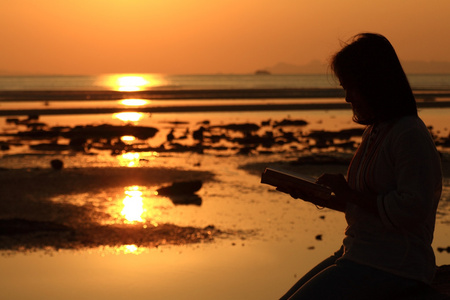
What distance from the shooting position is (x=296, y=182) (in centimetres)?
359

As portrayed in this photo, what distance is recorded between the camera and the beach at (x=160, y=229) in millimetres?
8305

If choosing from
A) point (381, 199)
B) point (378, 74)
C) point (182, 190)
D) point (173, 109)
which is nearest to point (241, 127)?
point (182, 190)

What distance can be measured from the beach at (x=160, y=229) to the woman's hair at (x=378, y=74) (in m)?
4.61

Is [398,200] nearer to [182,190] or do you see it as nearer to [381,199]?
[381,199]

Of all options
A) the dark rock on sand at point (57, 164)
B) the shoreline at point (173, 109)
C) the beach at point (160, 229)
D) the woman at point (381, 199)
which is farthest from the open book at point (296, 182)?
the shoreline at point (173, 109)

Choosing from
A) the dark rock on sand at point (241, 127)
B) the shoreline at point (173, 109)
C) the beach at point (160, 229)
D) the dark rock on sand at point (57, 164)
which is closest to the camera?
the beach at point (160, 229)

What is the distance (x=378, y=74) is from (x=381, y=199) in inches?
22.0

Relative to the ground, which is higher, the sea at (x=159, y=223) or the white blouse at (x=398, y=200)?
the white blouse at (x=398, y=200)

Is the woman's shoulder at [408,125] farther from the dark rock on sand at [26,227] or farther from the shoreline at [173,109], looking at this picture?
the shoreline at [173,109]

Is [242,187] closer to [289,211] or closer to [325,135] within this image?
[289,211]

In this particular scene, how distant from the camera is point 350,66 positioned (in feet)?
11.2

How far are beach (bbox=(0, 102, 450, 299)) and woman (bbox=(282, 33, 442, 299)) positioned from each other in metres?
4.43

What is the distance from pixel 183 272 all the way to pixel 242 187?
6.57 meters

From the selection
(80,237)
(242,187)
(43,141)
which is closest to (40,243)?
(80,237)
